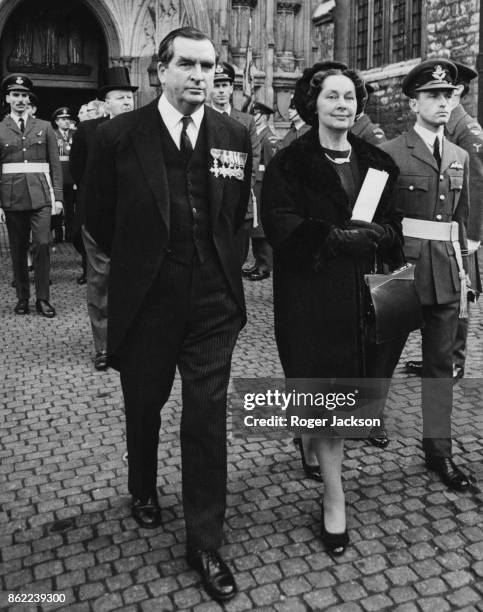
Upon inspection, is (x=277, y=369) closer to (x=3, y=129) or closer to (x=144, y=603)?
(x=144, y=603)

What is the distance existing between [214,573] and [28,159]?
5.87 m

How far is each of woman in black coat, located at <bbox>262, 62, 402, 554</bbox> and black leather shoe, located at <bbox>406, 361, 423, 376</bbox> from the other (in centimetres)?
252

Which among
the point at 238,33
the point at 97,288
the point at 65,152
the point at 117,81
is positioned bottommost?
the point at 97,288

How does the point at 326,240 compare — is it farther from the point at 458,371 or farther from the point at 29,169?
the point at 29,169

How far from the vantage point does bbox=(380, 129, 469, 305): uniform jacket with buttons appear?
13.1 ft

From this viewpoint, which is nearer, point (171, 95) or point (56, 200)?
point (171, 95)

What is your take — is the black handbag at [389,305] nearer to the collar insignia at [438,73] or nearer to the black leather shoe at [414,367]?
the collar insignia at [438,73]

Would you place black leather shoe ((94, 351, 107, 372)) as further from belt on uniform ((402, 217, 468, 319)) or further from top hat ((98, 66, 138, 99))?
belt on uniform ((402, 217, 468, 319))

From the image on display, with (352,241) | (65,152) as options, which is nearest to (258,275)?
(65,152)

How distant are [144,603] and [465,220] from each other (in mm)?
2562

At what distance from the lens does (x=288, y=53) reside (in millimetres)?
17891

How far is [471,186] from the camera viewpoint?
190 inches

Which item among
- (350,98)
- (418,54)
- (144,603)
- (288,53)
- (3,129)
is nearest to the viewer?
(144,603)

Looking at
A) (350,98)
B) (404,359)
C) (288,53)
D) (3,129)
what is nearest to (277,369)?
(404,359)
